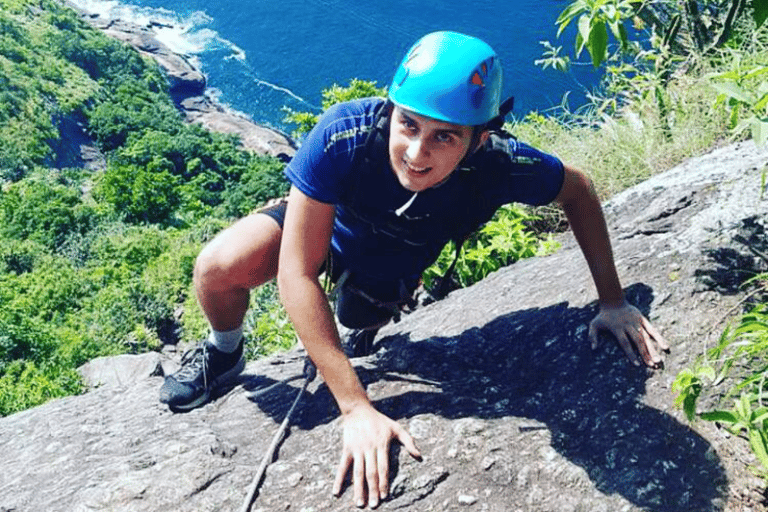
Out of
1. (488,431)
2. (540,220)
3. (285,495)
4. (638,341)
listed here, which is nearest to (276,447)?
(285,495)

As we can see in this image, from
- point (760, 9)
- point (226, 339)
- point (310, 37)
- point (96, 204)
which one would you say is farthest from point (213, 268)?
point (310, 37)

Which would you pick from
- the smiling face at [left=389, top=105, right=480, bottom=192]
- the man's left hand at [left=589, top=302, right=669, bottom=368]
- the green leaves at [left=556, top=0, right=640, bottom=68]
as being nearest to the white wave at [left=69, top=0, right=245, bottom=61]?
the green leaves at [left=556, top=0, right=640, bottom=68]

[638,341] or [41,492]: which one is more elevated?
[41,492]

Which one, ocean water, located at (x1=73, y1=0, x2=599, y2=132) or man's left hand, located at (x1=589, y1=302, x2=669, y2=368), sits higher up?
ocean water, located at (x1=73, y1=0, x2=599, y2=132)

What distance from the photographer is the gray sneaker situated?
3.66 m

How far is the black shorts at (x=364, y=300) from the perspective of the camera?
365 centimetres

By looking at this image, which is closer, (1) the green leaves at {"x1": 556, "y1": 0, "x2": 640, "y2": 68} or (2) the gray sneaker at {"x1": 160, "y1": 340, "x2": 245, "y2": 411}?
(1) the green leaves at {"x1": 556, "y1": 0, "x2": 640, "y2": 68}

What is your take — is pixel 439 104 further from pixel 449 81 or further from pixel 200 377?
pixel 200 377

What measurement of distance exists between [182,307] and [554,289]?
20.5 meters

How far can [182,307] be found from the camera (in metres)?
23.3

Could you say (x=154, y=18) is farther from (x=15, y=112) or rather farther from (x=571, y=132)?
(x=571, y=132)

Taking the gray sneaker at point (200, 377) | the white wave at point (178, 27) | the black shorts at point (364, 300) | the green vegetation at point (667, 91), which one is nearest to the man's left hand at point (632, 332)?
the green vegetation at point (667, 91)

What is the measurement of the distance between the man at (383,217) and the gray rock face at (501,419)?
16 cm

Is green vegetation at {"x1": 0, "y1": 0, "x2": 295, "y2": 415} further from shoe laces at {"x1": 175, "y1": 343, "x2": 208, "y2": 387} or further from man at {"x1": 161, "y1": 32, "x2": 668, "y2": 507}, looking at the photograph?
man at {"x1": 161, "y1": 32, "x2": 668, "y2": 507}
